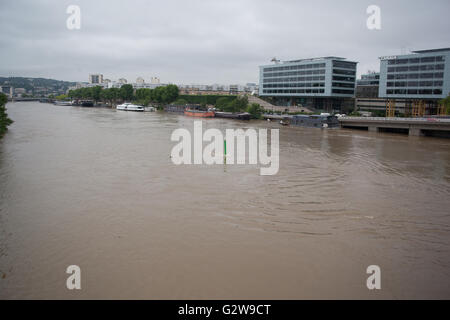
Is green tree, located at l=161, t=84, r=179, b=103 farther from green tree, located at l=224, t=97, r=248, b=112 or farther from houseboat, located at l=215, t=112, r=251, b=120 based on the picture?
houseboat, located at l=215, t=112, r=251, b=120

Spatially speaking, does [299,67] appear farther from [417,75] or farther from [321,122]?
[321,122]

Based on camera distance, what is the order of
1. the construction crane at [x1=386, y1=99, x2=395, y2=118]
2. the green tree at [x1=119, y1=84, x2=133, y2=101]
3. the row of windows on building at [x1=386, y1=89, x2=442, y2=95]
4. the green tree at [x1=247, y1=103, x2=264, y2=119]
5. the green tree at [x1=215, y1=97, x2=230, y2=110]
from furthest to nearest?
the green tree at [x1=119, y1=84, x2=133, y2=101]
the green tree at [x1=215, y1=97, x2=230, y2=110]
the green tree at [x1=247, y1=103, x2=264, y2=119]
the construction crane at [x1=386, y1=99, x2=395, y2=118]
the row of windows on building at [x1=386, y1=89, x2=442, y2=95]

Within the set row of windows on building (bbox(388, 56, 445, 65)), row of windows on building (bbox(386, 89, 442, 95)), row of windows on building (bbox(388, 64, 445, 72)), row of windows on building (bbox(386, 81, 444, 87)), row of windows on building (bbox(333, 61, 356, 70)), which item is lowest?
row of windows on building (bbox(386, 89, 442, 95))

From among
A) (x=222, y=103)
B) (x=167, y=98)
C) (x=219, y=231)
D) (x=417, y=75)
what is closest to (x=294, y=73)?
(x=222, y=103)

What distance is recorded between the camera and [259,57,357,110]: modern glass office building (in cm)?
6862

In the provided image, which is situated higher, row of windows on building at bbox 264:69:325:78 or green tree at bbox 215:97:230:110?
row of windows on building at bbox 264:69:325:78

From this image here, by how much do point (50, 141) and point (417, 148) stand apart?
28425 mm

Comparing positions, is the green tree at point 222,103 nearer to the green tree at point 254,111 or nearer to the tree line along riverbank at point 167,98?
the tree line along riverbank at point 167,98

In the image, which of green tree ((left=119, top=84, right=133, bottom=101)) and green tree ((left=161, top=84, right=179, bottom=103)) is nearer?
green tree ((left=161, top=84, right=179, bottom=103))

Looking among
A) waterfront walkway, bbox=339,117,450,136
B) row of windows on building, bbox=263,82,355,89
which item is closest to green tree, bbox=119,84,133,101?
row of windows on building, bbox=263,82,355,89

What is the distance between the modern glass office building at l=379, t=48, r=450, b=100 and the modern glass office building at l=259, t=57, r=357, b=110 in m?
10.2

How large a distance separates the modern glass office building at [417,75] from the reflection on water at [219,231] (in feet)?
135
